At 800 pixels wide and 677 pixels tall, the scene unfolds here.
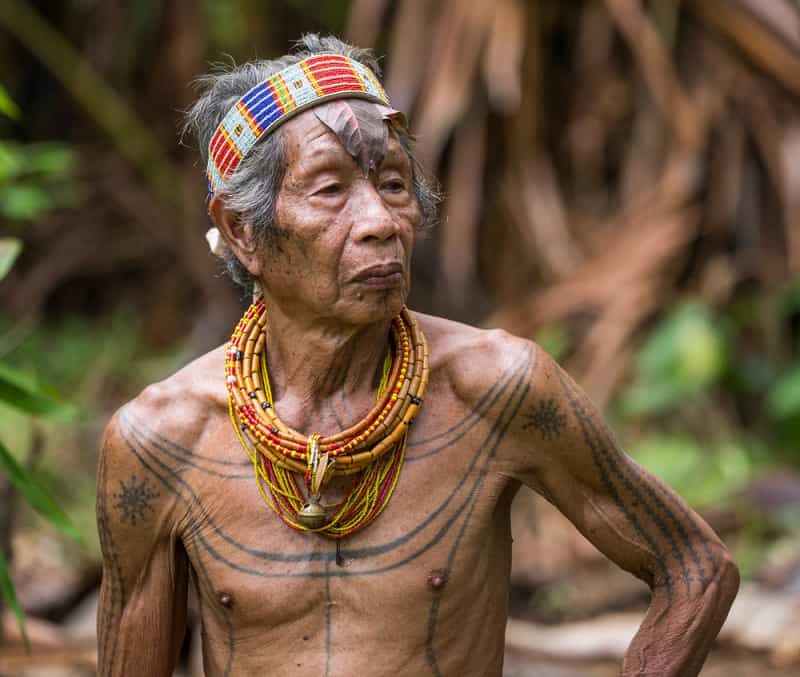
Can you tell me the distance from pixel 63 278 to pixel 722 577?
7.27 meters

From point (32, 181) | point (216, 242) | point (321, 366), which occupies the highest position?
point (216, 242)

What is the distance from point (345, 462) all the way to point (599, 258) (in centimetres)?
462

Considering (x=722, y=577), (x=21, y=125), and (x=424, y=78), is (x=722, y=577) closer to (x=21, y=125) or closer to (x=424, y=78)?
(x=424, y=78)

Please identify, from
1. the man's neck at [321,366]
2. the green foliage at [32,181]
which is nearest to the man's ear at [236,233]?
the man's neck at [321,366]

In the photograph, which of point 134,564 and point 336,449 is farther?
point 134,564

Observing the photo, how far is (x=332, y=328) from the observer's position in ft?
8.80

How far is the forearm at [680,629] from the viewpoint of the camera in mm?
2672

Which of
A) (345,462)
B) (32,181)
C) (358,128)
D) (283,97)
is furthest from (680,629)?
(32,181)

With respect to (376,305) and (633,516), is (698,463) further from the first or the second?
(376,305)

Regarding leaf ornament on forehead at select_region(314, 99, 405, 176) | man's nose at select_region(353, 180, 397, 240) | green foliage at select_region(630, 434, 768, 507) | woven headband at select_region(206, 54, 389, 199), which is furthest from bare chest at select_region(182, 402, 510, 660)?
green foliage at select_region(630, 434, 768, 507)

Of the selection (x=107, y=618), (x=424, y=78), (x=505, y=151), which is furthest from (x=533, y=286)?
(x=107, y=618)

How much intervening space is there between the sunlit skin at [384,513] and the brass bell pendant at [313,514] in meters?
0.07

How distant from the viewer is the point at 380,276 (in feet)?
8.28

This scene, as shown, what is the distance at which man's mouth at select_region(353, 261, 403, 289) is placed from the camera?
2.51 meters
